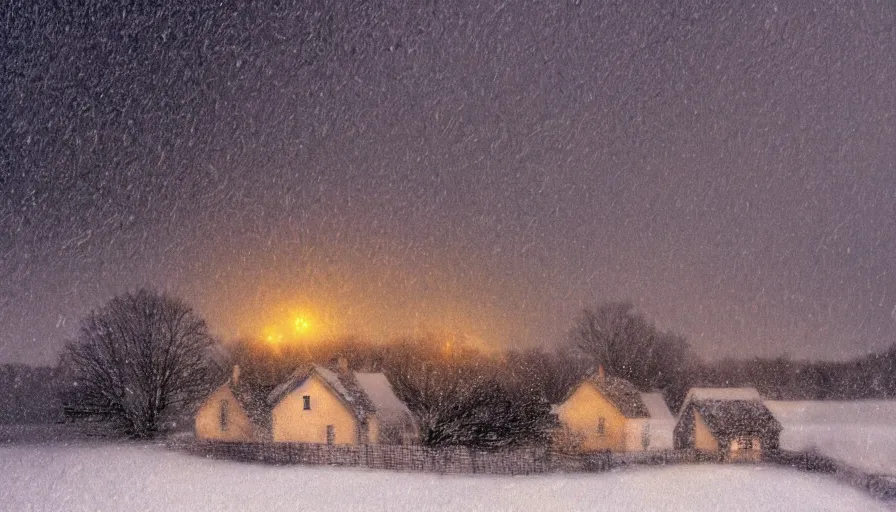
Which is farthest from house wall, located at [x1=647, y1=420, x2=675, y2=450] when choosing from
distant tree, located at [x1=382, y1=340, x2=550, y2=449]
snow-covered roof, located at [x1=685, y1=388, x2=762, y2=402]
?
distant tree, located at [x1=382, y1=340, x2=550, y2=449]

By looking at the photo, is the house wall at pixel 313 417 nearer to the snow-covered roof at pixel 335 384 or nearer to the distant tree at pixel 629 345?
the snow-covered roof at pixel 335 384

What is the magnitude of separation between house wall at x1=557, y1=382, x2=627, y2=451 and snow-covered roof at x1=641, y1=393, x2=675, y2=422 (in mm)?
1235

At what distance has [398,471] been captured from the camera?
79.9ft

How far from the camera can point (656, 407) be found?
25438mm

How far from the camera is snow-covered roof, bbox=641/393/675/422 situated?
82.6 ft

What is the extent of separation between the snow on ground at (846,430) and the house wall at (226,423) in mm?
14933

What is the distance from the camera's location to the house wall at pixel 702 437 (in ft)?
82.2

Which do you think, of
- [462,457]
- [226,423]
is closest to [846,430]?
Answer: [462,457]

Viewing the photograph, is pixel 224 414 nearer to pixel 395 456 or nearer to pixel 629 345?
pixel 395 456

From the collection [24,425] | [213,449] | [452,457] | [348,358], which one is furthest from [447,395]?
[24,425]

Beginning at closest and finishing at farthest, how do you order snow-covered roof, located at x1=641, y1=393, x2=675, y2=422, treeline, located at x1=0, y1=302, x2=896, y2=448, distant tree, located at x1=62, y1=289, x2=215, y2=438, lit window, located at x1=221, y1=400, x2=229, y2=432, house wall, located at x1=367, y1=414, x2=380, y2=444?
distant tree, located at x1=62, y1=289, x2=215, y2=438 → treeline, located at x1=0, y1=302, x2=896, y2=448 → lit window, located at x1=221, y1=400, x2=229, y2=432 → snow-covered roof, located at x1=641, y1=393, x2=675, y2=422 → house wall, located at x1=367, y1=414, x2=380, y2=444

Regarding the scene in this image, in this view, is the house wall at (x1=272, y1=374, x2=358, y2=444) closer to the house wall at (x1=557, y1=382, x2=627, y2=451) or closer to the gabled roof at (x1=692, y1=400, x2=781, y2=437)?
the house wall at (x1=557, y1=382, x2=627, y2=451)

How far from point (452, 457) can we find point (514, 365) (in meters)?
3.20

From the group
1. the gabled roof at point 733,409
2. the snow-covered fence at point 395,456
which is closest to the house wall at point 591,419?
the snow-covered fence at point 395,456
